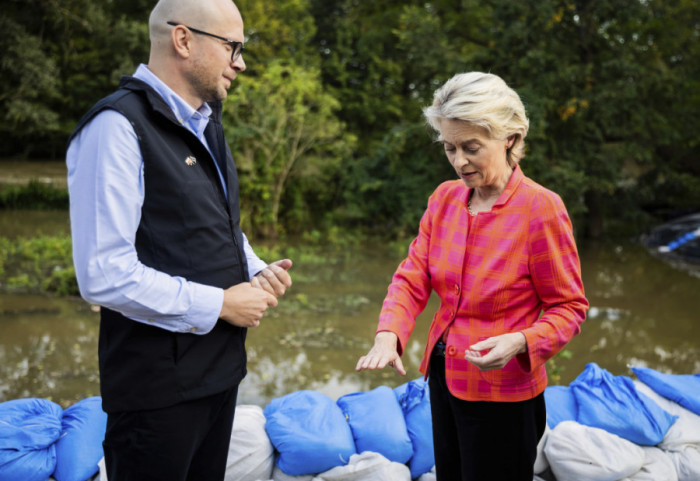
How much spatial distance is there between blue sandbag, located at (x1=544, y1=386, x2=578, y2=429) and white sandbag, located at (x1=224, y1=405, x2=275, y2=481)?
1.25 meters

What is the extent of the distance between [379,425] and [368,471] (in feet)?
0.73

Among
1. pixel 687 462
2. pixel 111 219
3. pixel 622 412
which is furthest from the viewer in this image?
pixel 622 412

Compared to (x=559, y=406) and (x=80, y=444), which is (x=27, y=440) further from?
(x=559, y=406)

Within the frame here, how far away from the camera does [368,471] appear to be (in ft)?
8.18

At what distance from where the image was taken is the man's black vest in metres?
1.38

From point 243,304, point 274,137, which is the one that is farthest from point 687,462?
point 274,137

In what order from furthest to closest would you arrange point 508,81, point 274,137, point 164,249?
point 508,81, point 274,137, point 164,249

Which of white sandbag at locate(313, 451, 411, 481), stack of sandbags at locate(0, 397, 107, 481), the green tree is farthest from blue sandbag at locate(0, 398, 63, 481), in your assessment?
the green tree

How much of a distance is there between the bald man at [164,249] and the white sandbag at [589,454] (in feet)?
5.19

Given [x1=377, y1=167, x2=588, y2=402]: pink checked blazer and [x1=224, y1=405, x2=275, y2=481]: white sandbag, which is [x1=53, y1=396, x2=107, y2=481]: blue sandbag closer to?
[x1=224, y1=405, x2=275, y2=481]: white sandbag

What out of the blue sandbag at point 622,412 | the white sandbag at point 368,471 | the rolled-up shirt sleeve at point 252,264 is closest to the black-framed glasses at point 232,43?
the rolled-up shirt sleeve at point 252,264

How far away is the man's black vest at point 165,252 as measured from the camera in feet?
4.54

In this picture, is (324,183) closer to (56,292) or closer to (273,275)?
(56,292)

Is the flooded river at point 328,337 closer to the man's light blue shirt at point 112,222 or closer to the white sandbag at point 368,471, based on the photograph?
the white sandbag at point 368,471
